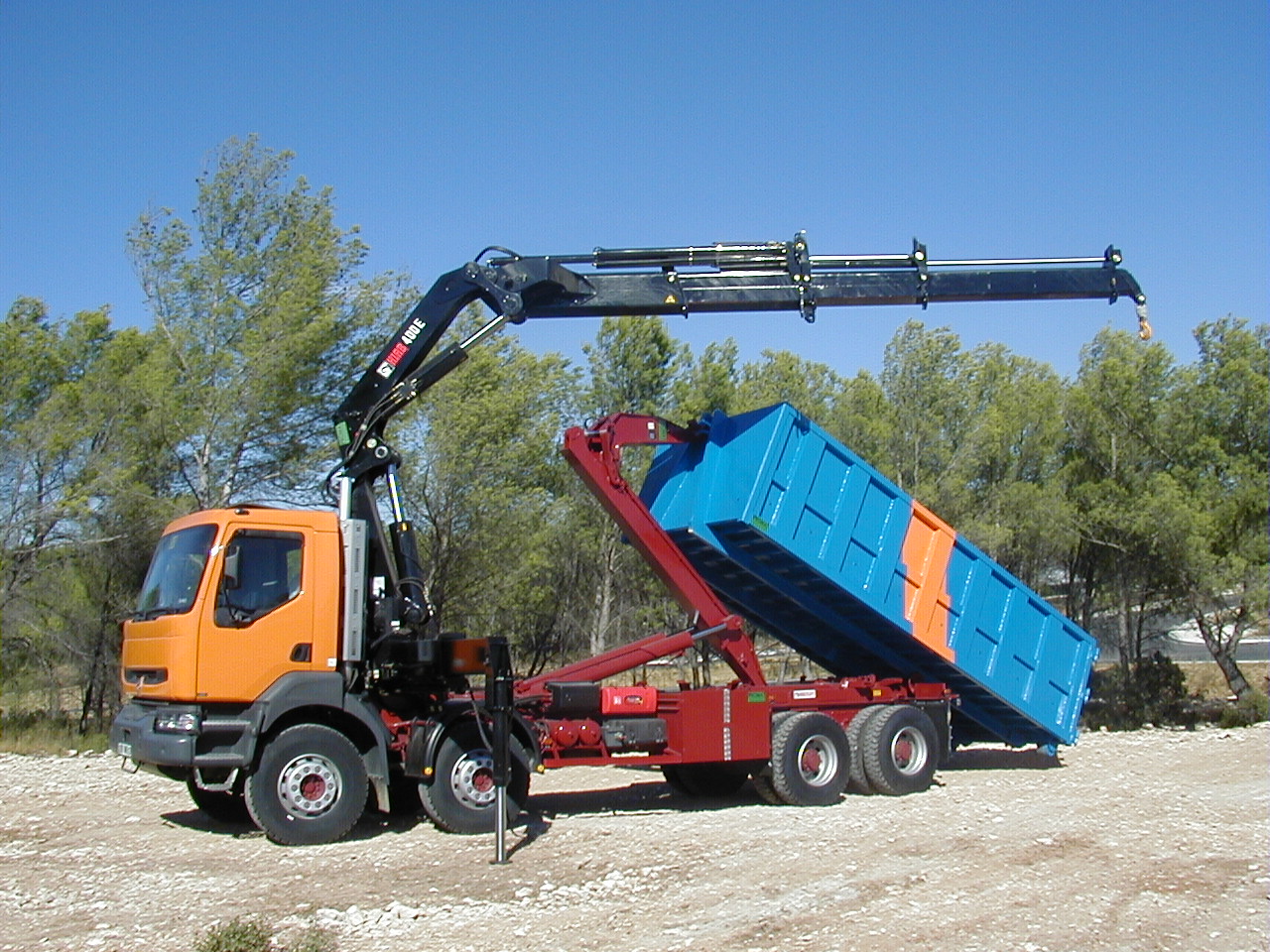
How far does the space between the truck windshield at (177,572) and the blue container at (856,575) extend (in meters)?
4.58

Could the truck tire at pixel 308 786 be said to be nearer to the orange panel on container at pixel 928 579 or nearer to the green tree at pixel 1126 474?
the orange panel on container at pixel 928 579

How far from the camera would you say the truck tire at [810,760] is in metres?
12.0

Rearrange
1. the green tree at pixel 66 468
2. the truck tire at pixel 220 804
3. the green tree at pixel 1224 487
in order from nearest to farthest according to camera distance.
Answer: the truck tire at pixel 220 804
the green tree at pixel 66 468
the green tree at pixel 1224 487

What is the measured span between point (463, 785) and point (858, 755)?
14.3ft

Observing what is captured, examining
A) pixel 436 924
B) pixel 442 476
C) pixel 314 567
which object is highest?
pixel 442 476

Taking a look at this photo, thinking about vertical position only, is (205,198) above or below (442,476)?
above

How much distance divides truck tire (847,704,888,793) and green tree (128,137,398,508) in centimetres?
1084

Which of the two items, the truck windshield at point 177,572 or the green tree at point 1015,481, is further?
the green tree at point 1015,481

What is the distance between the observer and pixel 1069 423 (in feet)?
86.2

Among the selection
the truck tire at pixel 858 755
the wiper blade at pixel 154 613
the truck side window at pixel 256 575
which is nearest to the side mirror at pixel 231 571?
the truck side window at pixel 256 575

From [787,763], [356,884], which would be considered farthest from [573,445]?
[356,884]

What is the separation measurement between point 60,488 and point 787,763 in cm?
1324

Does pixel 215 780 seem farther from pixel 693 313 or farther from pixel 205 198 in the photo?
pixel 205 198

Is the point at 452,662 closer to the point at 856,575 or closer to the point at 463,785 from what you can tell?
the point at 463,785
